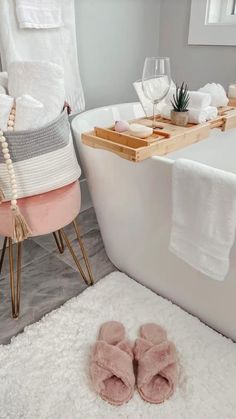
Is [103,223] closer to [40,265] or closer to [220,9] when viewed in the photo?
[40,265]

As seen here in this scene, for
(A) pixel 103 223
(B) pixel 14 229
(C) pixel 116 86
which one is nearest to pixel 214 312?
(A) pixel 103 223

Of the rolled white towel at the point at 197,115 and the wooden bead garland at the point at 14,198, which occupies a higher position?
the rolled white towel at the point at 197,115

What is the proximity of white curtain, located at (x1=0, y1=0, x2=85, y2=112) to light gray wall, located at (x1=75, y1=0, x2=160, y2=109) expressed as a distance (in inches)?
8.1

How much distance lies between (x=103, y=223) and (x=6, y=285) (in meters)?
0.52

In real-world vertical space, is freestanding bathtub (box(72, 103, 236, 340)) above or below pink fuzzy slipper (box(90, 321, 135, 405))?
above

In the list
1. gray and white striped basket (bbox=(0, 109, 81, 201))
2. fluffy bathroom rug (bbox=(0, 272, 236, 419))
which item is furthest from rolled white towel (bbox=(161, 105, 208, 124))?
fluffy bathroom rug (bbox=(0, 272, 236, 419))

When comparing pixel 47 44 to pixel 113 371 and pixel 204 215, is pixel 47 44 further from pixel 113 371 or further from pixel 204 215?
pixel 113 371

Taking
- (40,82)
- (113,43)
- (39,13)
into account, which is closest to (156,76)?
(40,82)

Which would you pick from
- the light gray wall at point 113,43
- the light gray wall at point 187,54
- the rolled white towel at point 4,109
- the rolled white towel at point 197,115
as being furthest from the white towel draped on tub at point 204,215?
the light gray wall at point 187,54

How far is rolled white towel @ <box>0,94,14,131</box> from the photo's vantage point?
988 millimetres

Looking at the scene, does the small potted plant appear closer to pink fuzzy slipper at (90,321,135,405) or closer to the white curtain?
the white curtain

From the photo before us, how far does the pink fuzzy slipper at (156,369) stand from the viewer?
3.27 ft

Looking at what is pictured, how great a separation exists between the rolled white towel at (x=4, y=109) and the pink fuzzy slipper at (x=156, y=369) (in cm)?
86

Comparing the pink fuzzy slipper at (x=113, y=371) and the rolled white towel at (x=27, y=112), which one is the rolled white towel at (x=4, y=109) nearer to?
the rolled white towel at (x=27, y=112)
